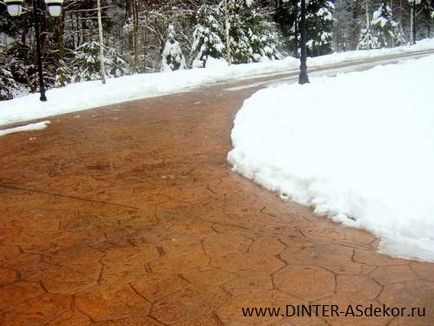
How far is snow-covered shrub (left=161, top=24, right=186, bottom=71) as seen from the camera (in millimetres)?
22641

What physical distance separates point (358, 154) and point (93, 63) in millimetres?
18996

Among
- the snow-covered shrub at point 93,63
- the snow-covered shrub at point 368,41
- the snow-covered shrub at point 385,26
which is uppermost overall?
the snow-covered shrub at point 385,26

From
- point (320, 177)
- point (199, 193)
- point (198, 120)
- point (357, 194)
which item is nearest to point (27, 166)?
point (199, 193)

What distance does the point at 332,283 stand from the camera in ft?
9.62

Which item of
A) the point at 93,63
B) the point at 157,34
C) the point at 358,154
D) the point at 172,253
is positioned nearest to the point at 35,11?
the point at 93,63

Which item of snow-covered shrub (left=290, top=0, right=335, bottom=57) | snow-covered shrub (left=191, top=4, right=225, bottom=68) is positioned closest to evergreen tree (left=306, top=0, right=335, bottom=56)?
snow-covered shrub (left=290, top=0, right=335, bottom=57)

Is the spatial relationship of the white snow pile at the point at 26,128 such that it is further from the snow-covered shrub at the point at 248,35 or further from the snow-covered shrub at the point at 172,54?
the snow-covered shrub at the point at 248,35

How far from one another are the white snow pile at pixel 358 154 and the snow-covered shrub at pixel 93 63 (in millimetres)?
15582

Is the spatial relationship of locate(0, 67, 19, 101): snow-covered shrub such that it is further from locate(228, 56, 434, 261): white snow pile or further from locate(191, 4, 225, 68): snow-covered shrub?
locate(228, 56, 434, 261): white snow pile

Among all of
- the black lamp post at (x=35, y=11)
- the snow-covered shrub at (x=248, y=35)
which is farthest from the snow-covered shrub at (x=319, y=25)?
the black lamp post at (x=35, y=11)

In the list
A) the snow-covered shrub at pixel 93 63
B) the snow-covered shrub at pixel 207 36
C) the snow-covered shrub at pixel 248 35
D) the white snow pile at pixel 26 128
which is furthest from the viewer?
the snow-covered shrub at pixel 248 35

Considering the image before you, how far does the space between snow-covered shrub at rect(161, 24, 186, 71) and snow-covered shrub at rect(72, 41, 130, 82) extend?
222 centimetres

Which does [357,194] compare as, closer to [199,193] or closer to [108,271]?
[199,193]

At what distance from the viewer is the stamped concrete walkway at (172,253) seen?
2740mm
